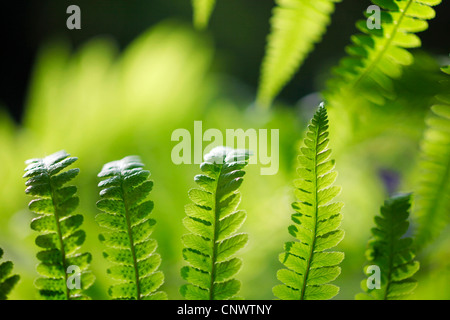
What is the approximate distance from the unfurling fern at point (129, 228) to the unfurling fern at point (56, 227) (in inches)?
1.6

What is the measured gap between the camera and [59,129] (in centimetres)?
113

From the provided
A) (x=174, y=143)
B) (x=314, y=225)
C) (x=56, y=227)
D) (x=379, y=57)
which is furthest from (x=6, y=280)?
(x=174, y=143)

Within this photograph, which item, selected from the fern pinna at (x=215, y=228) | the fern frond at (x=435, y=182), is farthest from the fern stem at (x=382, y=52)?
the fern pinna at (x=215, y=228)

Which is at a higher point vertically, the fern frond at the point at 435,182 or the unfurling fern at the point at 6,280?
the fern frond at the point at 435,182

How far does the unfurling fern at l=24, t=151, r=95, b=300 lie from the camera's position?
1.54 ft

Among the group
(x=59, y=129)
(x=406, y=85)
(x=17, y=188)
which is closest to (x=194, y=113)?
(x=59, y=129)

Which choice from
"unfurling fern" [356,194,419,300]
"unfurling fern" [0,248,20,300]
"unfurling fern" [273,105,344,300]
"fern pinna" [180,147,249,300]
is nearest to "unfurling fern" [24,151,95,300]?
"unfurling fern" [0,248,20,300]

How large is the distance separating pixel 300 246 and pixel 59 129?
90cm

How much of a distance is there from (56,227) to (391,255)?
42 cm

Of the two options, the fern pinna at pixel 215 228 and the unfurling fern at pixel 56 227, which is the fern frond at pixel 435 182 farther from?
the unfurling fern at pixel 56 227

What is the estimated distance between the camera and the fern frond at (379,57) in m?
0.53

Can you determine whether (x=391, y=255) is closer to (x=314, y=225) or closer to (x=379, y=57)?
(x=314, y=225)

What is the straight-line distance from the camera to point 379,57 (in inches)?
22.6

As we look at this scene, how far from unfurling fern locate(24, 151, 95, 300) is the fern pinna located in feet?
0.46
